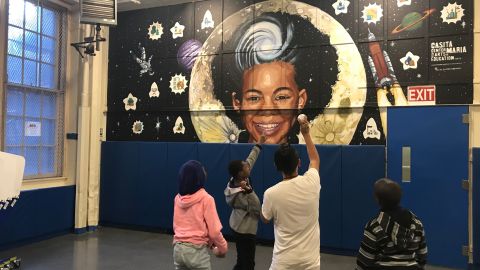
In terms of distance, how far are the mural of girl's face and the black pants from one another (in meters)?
2.82

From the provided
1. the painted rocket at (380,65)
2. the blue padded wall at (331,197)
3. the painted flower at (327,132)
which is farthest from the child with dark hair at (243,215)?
the painted rocket at (380,65)

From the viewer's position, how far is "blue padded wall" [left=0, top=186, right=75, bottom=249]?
5.75m

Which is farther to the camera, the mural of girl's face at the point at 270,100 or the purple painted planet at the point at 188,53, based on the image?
the purple painted planet at the point at 188,53

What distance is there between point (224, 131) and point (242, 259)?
10.8ft

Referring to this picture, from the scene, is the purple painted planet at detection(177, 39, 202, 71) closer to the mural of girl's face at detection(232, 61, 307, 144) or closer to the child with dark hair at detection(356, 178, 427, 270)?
the mural of girl's face at detection(232, 61, 307, 144)

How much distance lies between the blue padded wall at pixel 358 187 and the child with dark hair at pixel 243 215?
92.6 inches

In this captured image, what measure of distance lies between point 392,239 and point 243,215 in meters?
1.61

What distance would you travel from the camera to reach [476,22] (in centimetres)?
519

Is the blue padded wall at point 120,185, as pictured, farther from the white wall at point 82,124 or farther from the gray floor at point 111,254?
the gray floor at point 111,254

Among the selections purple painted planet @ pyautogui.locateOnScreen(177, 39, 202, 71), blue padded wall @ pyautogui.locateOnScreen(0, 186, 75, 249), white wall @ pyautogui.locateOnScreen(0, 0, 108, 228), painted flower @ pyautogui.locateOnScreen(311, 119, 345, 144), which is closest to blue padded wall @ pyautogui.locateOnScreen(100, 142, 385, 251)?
painted flower @ pyautogui.locateOnScreen(311, 119, 345, 144)

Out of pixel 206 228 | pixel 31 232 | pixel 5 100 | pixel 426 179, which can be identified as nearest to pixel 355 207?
pixel 426 179

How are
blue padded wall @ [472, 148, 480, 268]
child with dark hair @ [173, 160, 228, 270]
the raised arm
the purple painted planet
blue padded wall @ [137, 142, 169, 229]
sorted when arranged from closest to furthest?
the raised arm, child with dark hair @ [173, 160, 228, 270], blue padded wall @ [472, 148, 480, 268], blue padded wall @ [137, 142, 169, 229], the purple painted planet

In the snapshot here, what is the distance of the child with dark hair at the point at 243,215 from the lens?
3572 millimetres

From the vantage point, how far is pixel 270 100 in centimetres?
632
